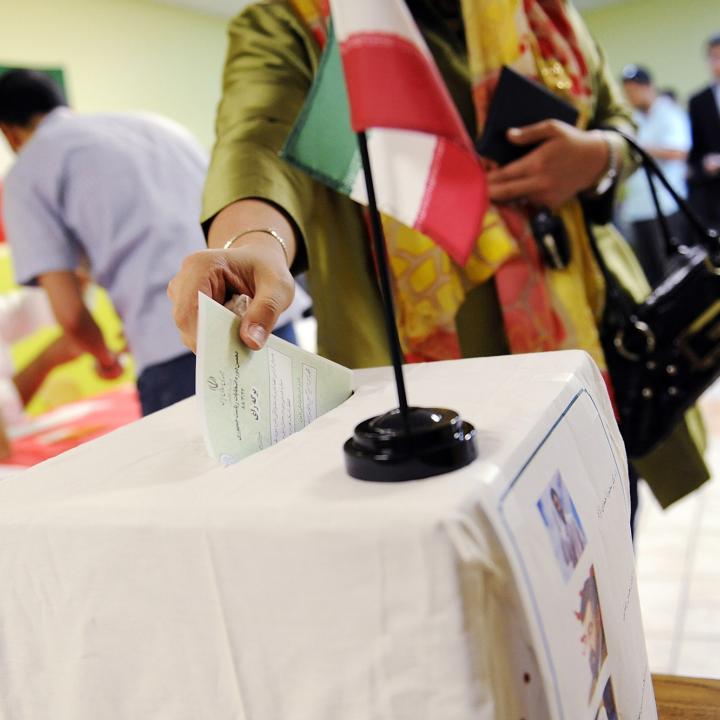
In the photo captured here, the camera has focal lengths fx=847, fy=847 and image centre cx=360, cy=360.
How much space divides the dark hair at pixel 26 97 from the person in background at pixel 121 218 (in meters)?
0.08

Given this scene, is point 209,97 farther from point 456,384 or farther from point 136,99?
point 456,384

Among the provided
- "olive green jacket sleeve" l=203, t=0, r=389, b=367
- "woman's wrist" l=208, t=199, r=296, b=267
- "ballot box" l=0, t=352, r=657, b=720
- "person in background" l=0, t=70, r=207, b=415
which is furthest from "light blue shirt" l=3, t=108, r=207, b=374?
"ballot box" l=0, t=352, r=657, b=720

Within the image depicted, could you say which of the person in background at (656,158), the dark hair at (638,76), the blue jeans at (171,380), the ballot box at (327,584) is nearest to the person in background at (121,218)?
the blue jeans at (171,380)

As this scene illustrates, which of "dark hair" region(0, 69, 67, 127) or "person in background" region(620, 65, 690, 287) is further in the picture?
"person in background" region(620, 65, 690, 287)

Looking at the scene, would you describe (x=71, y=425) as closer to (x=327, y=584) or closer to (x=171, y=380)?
(x=171, y=380)

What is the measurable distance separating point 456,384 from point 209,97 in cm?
548

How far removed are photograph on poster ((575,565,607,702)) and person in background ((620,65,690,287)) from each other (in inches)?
195

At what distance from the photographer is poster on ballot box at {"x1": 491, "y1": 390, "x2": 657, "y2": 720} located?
379 mm

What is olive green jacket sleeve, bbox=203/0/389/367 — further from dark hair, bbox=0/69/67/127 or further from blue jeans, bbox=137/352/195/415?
dark hair, bbox=0/69/67/127

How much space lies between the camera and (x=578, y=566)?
432 mm

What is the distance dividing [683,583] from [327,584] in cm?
201

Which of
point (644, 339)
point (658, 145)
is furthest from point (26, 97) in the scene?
point (658, 145)

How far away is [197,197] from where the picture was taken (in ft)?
5.77

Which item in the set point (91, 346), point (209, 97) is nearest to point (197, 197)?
point (91, 346)
